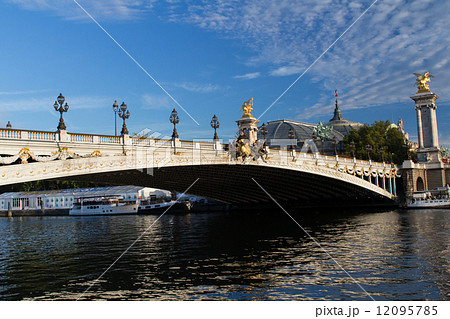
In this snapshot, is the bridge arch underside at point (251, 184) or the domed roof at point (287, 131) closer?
the bridge arch underside at point (251, 184)

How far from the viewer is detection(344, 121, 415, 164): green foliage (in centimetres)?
8494

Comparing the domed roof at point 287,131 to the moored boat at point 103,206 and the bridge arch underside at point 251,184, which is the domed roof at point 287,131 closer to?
the bridge arch underside at point 251,184

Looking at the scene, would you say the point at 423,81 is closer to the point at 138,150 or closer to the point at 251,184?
the point at 251,184


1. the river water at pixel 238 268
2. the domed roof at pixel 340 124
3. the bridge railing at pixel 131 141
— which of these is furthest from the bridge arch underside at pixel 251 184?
the domed roof at pixel 340 124

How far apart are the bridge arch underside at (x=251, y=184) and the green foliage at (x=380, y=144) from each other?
1796cm

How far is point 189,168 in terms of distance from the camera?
41562 millimetres

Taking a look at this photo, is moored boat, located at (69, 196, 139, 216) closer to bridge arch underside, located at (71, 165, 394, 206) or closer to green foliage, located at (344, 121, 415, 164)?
bridge arch underside, located at (71, 165, 394, 206)

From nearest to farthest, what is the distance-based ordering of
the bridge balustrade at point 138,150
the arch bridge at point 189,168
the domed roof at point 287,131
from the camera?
the bridge balustrade at point 138,150 → the arch bridge at point 189,168 → the domed roof at point 287,131

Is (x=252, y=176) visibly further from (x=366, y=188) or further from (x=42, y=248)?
(x=42, y=248)

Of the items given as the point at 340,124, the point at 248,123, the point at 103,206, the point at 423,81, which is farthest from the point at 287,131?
the point at 248,123

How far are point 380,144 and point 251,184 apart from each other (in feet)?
132

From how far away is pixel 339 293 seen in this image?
1426 centimetres

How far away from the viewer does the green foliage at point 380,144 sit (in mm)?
84938
